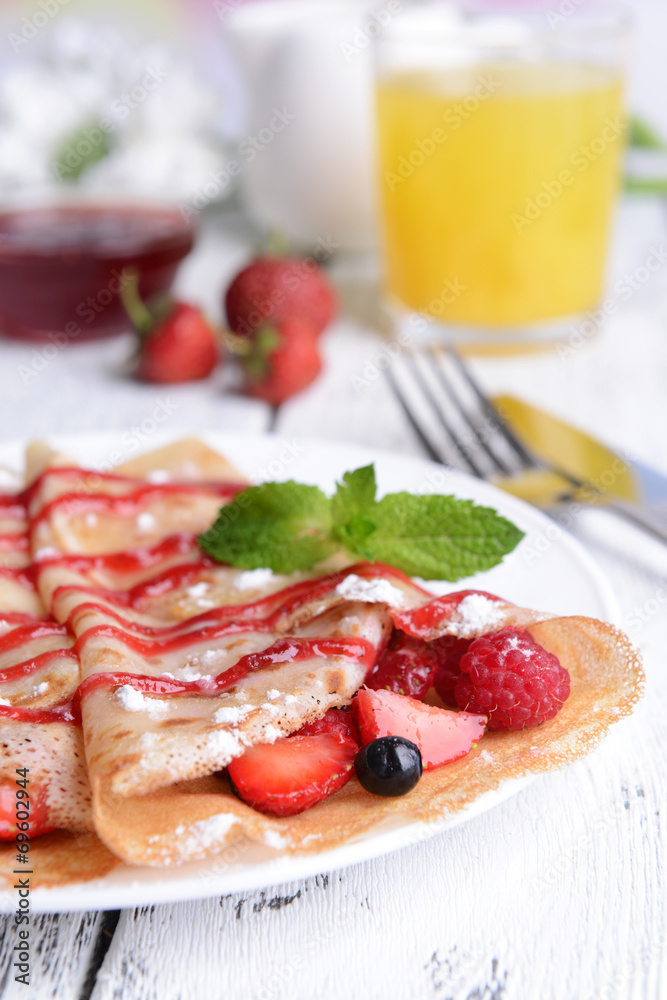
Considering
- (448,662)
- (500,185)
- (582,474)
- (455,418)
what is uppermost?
(500,185)

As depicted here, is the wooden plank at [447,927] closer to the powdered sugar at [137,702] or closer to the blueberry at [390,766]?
the blueberry at [390,766]

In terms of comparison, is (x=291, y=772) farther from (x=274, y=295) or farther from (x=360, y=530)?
(x=274, y=295)

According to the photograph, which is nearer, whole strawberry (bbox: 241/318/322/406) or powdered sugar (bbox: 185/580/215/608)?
powdered sugar (bbox: 185/580/215/608)

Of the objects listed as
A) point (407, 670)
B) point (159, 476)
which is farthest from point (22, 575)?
point (407, 670)

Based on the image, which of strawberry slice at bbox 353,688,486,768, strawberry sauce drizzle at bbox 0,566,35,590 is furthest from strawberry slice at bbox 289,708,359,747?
strawberry sauce drizzle at bbox 0,566,35,590

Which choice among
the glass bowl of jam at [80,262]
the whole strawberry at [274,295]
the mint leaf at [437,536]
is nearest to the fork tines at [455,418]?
the whole strawberry at [274,295]

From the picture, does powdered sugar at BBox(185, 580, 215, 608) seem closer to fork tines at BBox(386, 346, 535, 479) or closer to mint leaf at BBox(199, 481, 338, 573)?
mint leaf at BBox(199, 481, 338, 573)
